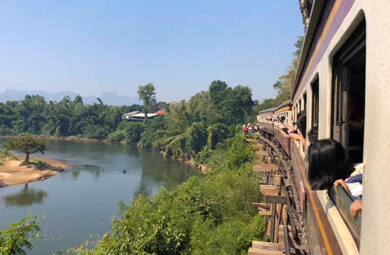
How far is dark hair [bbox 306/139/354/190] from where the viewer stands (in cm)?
180

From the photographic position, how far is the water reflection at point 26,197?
84.5 ft

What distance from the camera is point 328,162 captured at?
1839mm

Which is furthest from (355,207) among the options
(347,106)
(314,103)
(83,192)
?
(83,192)

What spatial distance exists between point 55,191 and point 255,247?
27.4 metres

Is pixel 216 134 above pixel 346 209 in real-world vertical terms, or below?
above

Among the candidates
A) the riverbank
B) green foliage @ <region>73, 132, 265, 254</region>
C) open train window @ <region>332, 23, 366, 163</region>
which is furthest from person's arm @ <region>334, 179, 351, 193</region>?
the riverbank

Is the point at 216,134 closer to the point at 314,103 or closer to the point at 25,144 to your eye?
the point at 25,144

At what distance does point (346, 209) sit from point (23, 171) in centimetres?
3816

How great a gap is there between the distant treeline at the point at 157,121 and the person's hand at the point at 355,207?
4033 cm

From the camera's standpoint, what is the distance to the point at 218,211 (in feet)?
53.8

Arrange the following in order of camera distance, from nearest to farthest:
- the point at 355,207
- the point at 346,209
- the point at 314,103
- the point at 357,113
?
the point at 355,207 < the point at 346,209 < the point at 357,113 < the point at 314,103

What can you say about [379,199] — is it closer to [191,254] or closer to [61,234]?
[191,254]

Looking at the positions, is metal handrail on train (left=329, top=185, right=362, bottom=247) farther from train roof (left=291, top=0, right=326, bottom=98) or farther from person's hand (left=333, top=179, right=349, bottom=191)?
train roof (left=291, top=0, right=326, bottom=98)

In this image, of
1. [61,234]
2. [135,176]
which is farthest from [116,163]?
[61,234]
